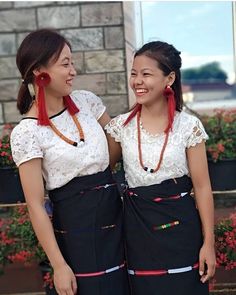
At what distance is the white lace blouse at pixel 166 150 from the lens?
1.83m

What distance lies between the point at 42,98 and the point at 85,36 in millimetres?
2493

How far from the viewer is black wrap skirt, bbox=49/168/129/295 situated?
71.6 inches

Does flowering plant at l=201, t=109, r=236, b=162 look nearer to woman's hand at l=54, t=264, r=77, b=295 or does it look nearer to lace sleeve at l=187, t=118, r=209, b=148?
lace sleeve at l=187, t=118, r=209, b=148

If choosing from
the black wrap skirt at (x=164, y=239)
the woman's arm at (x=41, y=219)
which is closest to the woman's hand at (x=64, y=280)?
the woman's arm at (x=41, y=219)

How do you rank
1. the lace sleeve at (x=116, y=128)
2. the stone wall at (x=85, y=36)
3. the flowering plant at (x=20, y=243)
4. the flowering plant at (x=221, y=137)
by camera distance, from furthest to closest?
the stone wall at (x=85, y=36)
the flowering plant at (x=221, y=137)
the flowering plant at (x=20, y=243)
the lace sleeve at (x=116, y=128)

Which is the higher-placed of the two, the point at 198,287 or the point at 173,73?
the point at 173,73

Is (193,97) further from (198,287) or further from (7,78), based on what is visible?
(198,287)

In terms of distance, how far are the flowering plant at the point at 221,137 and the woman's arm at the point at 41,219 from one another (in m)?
1.85

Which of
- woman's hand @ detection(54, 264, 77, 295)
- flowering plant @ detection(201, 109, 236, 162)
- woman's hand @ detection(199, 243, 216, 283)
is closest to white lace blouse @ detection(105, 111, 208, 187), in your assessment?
woman's hand @ detection(199, 243, 216, 283)

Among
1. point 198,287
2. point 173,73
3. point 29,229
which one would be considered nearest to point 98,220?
point 198,287

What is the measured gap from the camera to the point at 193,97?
5.08 metres

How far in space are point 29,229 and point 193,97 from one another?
107 inches

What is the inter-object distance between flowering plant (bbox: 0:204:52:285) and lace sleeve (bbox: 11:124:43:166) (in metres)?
1.23

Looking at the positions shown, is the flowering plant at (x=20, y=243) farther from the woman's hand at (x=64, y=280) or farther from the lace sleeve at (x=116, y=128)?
the lace sleeve at (x=116, y=128)
